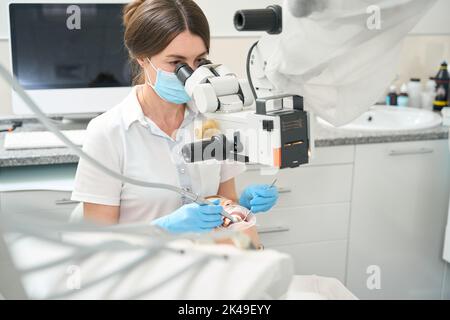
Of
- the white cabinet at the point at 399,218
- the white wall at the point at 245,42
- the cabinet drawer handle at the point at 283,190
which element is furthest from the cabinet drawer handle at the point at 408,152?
the white wall at the point at 245,42

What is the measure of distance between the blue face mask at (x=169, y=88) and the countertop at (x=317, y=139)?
594mm

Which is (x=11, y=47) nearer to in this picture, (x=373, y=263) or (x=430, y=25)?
(x=373, y=263)

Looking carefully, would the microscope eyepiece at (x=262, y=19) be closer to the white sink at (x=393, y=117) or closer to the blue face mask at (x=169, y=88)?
the blue face mask at (x=169, y=88)

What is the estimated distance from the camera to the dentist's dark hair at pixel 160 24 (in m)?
1.30

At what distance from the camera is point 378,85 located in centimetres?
85

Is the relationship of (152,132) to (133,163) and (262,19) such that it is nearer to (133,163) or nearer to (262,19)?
(133,163)

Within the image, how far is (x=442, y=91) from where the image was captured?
8.40ft

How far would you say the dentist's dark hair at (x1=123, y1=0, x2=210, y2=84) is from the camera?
4.27 ft

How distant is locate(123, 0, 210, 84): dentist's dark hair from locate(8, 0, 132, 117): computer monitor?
65 centimetres

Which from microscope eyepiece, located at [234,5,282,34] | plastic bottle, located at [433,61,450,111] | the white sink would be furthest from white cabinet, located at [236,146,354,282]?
microscope eyepiece, located at [234,5,282,34]

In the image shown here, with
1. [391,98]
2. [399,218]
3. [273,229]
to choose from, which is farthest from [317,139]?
[391,98]
